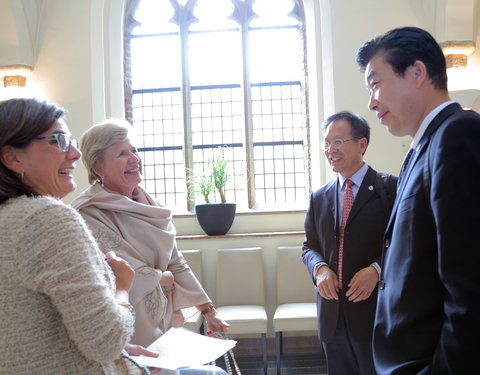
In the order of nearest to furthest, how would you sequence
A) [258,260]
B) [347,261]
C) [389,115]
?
[389,115]
[347,261]
[258,260]

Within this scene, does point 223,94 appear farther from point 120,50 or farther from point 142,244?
point 142,244

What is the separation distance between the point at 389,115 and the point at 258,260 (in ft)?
12.9

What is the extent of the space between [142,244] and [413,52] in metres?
1.18

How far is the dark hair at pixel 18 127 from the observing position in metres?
1.27

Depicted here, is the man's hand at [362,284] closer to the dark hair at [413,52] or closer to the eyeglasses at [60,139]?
the dark hair at [413,52]

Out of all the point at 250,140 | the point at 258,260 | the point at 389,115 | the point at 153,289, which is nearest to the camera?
the point at 389,115

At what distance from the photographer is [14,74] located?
564 cm

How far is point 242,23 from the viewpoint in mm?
6477

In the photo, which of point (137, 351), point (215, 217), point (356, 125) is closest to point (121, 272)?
point (137, 351)

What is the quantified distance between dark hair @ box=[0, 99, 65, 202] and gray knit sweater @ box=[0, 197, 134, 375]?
115 mm

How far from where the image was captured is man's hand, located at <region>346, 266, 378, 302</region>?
2.24 m

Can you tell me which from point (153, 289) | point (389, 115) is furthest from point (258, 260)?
point (389, 115)

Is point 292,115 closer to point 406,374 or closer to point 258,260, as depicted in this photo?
point 258,260

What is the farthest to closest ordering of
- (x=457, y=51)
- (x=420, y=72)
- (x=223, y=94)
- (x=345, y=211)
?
(x=223, y=94) → (x=457, y=51) → (x=345, y=211) → (x=420, y=72)
